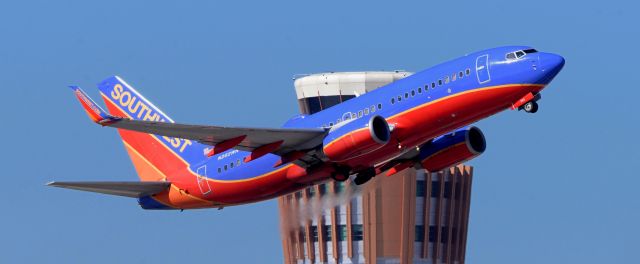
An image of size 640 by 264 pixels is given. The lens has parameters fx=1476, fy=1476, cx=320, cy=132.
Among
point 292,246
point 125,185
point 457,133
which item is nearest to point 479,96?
point 457,133

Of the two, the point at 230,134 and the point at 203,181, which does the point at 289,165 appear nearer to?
the point at 230,134

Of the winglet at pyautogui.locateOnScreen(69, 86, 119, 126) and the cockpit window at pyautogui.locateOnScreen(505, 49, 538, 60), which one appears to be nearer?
the winglet at pyautogui.locateOnScreen(69, 86, 119, 126)

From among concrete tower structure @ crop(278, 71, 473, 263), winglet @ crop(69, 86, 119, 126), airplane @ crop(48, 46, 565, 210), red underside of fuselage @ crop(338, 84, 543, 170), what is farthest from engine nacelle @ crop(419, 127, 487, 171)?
concrete tower structure @ crop(278, 71, 473, 263)

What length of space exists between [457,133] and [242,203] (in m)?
12.1

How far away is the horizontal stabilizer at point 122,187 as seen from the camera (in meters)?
74.8

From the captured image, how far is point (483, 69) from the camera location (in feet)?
232

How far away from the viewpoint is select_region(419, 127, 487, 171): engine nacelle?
78250 millimetres

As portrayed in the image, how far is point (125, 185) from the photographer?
258ft

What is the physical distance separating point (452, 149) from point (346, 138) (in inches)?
376

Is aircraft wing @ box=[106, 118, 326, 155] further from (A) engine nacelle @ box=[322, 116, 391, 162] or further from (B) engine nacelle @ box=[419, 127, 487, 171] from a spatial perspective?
(B) engine nacelle @ box=[419, 127, 487, 171]

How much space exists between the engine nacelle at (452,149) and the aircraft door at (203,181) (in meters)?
11.6

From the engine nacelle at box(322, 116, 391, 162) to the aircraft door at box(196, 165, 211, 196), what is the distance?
9013 millimetres

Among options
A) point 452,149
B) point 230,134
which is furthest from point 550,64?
point 230,134

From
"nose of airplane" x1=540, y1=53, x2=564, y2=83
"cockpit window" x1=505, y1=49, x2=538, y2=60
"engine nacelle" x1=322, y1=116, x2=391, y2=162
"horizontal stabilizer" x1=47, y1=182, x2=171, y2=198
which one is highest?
"cockpit window" x1=505, y1=49, x2=538, y2=60
